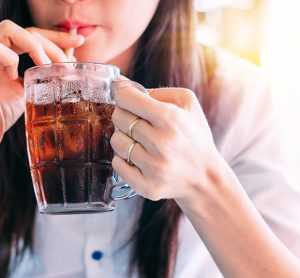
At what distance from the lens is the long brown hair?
1368mm

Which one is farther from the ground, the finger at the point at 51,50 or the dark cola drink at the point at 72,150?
the finger at the point at 51,50

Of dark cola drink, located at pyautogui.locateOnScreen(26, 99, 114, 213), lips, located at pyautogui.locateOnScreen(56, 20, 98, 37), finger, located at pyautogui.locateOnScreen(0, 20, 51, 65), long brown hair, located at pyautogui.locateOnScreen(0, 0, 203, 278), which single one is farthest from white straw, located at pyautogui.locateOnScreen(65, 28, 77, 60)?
dark cola drink, located at pyautogui.locateOnScreen(26, 99, 114, 213)

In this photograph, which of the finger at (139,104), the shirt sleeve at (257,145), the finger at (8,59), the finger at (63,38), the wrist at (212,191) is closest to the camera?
the finger at (139,104)

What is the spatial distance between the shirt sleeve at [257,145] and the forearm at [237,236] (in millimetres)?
363

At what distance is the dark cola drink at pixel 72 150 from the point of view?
0.85 m

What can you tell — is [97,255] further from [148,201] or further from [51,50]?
[51,50]

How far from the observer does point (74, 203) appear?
88 centimetres

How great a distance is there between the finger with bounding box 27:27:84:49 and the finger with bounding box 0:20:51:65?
8cm

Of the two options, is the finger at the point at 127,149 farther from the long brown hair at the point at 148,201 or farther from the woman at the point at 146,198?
the long brown hair at the point at 148,201

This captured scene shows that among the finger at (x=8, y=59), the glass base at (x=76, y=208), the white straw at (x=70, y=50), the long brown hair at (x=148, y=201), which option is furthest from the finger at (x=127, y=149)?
the long brown hair at (x=148, y=201)

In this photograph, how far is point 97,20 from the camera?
1.25 meters

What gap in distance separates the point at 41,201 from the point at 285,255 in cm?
43

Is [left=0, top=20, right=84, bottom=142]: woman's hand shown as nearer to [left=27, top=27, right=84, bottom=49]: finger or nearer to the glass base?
[left=27, top=27, right=84, bottom=49]: finger

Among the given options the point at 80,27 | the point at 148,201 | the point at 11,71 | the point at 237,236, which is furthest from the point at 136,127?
the point at 148,201
